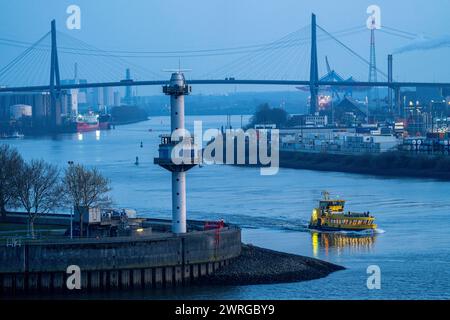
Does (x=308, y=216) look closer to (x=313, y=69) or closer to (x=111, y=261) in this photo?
(x=111, y=261)

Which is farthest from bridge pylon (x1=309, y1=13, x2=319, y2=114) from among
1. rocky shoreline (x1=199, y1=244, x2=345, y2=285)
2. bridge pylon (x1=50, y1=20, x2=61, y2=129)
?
rocky shoreline (x1=199, y1=244, x2=345, y2=285)

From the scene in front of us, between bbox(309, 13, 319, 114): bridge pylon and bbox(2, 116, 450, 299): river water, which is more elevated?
bbox(309, 13, 319, 114): bridge pylon

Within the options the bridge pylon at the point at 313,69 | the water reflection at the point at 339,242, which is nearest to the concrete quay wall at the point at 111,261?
the water reflection at the point at 339,242

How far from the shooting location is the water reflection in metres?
10.3

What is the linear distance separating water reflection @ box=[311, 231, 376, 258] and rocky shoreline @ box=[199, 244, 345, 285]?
720 millimetres

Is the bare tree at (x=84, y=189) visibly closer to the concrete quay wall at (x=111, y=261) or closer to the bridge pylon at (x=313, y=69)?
the concrete quay wall at (x=111, y=261)

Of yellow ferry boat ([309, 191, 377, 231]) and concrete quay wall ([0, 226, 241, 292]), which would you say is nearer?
concrete quay wall ([0, 226, 241, 292])

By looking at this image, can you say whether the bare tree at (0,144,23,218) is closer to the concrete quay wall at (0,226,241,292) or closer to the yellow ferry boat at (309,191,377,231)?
the concrete quay wall at (0,226,241,292)

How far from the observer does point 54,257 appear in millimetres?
8164

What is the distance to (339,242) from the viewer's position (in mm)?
10891

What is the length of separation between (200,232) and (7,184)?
2376mm

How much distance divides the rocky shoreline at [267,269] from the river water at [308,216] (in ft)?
0.41

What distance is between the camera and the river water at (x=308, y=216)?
8.27 meters
